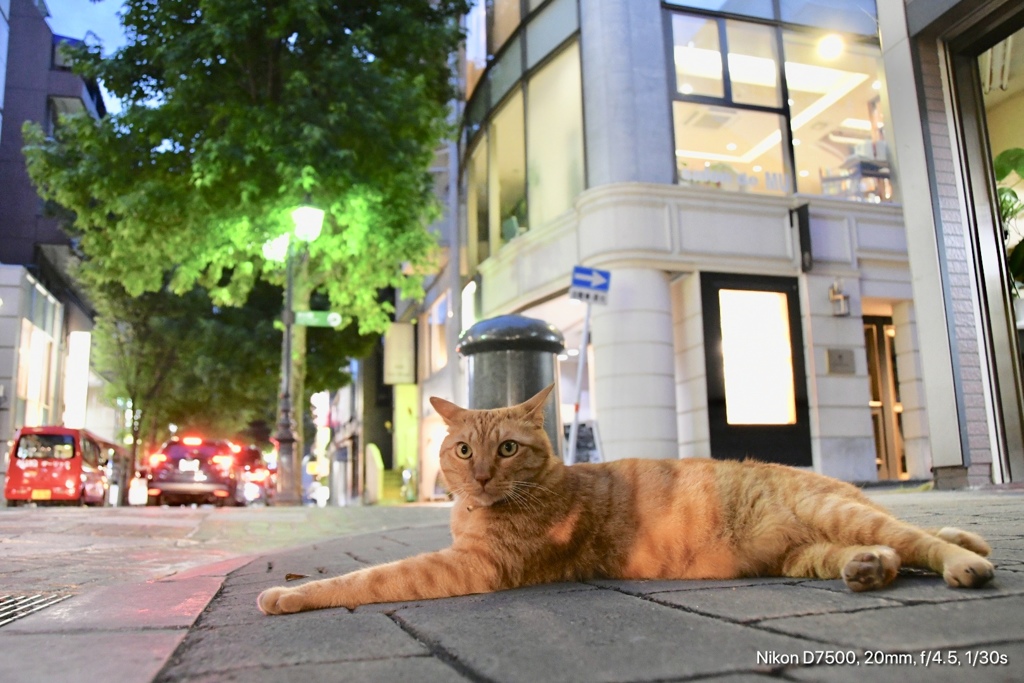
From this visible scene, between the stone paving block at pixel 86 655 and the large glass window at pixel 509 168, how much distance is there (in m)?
14.3

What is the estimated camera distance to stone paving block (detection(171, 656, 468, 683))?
1557 millimetres

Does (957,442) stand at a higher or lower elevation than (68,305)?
lower

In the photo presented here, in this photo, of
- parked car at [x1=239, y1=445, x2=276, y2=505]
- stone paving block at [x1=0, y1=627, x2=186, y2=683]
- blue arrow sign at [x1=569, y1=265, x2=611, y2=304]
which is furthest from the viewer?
parked car at [x1=239, y1=445, x2=276, y2=505]

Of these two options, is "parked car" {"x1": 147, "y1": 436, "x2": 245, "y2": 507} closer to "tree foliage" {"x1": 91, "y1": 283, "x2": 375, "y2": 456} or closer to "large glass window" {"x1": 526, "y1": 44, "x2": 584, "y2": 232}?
"tree foliage" {"x1": 91, "y1": 283, "x2": 375, "y2": 456}

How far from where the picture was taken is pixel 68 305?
110 ft

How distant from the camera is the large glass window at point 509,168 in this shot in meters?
16.5

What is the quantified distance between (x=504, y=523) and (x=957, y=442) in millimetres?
6639

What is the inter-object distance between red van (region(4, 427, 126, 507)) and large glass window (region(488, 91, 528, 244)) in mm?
12814

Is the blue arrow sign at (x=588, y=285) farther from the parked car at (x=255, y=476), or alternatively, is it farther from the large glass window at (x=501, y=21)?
the parked car at (x=255, y=476)

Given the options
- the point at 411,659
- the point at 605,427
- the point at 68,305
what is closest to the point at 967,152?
the point at 605,427

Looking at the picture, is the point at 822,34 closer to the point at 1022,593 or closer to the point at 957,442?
the point at 957,442

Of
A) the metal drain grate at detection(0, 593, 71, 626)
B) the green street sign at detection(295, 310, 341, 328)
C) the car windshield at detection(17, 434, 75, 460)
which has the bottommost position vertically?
the metal drain grate at detection(0, 593, 71, 626)

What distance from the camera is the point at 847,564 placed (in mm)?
2254

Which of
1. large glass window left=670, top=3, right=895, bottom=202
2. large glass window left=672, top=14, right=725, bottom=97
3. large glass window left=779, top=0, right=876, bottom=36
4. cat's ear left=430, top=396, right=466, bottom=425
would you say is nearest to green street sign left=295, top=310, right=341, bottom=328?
large glass window left=670, top=3, right=895, bottom=202
